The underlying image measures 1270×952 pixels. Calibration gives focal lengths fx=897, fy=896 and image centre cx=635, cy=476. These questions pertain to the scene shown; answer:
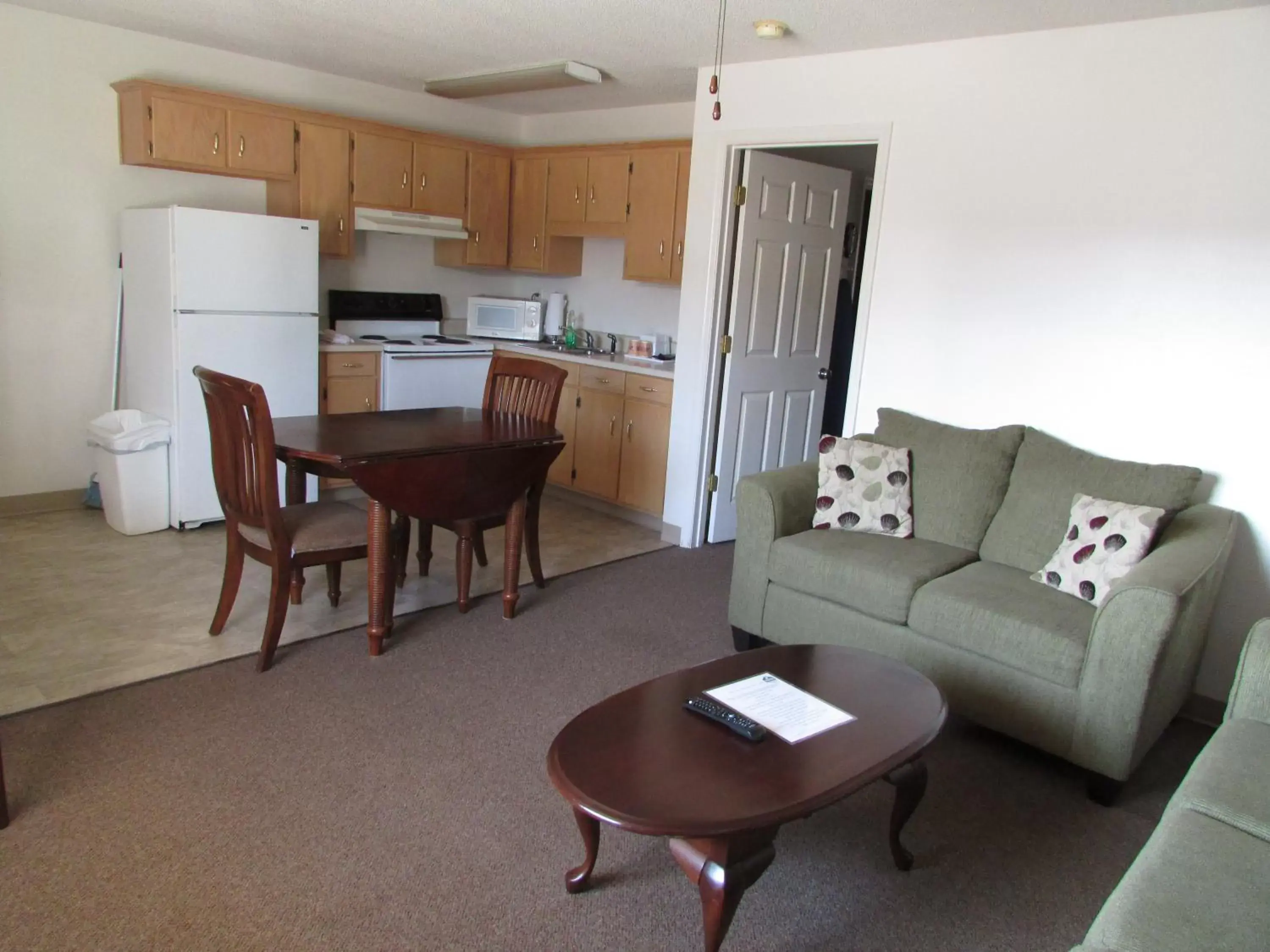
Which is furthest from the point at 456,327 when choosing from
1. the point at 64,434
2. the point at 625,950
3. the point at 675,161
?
the point at 625,950

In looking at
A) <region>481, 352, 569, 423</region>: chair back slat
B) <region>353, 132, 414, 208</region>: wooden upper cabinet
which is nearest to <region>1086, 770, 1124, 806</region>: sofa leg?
<region>481, 352, 569, 423</region>: chair back slat

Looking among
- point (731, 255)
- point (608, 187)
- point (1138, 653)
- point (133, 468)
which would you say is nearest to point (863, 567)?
point (1138, 653)

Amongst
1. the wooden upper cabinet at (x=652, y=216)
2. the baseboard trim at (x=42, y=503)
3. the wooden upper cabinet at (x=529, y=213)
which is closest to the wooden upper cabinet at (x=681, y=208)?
the wooden upper cabinet at (x=652, y=216)

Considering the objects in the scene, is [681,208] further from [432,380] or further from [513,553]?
[513,553]

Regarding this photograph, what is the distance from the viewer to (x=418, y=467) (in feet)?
10.1

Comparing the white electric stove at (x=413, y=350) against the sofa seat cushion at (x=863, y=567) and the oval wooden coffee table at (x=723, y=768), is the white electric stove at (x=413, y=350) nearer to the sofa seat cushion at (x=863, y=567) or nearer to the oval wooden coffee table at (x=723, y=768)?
the sofa seat cushion at (x=863, y=567)

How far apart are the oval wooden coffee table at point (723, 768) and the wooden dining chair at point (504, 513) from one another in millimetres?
1466

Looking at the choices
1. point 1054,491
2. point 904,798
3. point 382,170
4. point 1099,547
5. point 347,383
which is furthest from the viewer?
point 382,170

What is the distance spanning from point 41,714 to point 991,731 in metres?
2.89

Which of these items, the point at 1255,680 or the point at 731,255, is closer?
the point at 1255,680

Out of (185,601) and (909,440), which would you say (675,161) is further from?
(185,601)

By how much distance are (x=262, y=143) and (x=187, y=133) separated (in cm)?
36

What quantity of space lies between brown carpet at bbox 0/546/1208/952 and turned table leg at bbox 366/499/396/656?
0.10m

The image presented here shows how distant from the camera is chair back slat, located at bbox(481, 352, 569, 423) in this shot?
12.6 ft
